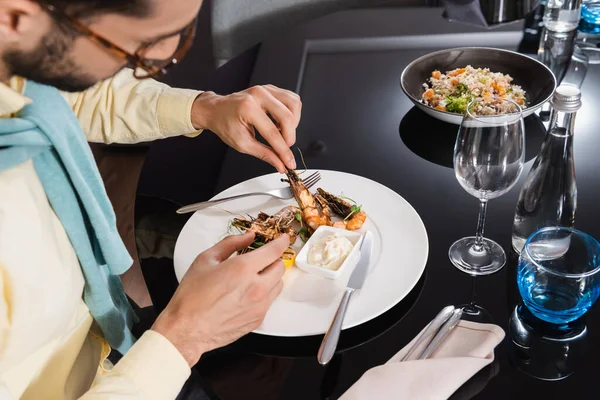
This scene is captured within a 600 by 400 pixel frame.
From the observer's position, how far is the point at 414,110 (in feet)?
5.12

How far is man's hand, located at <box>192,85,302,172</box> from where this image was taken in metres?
1.29

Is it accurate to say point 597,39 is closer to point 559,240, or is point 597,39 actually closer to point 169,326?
point 559,240

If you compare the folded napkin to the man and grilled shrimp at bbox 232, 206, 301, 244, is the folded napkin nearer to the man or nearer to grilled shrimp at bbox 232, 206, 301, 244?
the man

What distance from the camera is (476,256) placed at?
1.12 metres

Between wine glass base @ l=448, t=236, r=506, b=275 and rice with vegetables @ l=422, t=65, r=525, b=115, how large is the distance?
41 centimetres

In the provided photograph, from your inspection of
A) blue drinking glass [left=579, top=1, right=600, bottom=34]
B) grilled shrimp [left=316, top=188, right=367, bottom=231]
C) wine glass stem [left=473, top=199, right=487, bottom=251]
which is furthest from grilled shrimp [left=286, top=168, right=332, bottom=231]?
blue drinking glass [left=579, top=1, right=600, bottom=34]

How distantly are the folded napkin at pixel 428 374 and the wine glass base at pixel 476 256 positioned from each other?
17 cm

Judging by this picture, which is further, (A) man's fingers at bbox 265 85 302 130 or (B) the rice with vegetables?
(B) the rice with vegetables

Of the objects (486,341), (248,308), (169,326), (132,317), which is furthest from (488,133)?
(132,317)

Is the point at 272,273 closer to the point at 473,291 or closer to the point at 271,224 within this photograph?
the point at 271,224

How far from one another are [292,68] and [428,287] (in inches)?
33.9

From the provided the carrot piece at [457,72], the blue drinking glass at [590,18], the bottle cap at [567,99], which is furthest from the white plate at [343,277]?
the blue drinking glass at [590,18]

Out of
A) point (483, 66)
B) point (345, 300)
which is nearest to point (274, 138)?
point (345, 300)

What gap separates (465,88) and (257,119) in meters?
0.53
